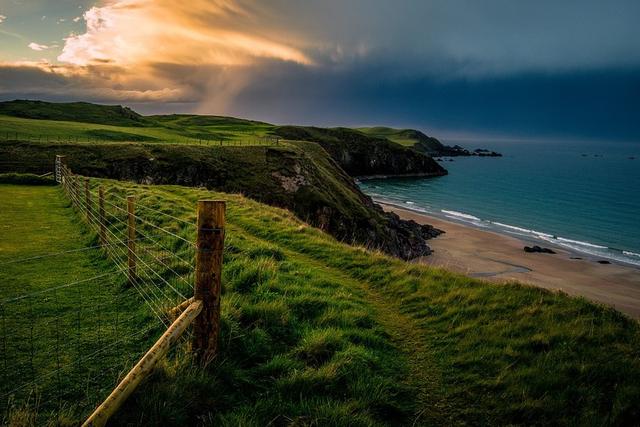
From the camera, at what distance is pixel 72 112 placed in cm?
11438

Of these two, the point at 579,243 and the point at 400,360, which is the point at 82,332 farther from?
the point at 579,243

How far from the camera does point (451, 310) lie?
919 cm

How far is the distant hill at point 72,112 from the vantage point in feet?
338

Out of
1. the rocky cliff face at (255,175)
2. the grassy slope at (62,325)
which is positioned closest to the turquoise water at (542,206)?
the rocky cliff face at (255,175)

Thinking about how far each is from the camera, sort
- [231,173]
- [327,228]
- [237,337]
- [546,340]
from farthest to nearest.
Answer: [231,173], [327,228], [546,340], [237,337]

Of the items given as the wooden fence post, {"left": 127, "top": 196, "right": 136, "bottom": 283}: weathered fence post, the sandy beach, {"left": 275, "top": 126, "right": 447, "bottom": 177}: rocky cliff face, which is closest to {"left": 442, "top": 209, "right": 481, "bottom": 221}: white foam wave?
the sandy beach

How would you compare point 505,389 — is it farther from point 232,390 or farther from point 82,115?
point 82,115

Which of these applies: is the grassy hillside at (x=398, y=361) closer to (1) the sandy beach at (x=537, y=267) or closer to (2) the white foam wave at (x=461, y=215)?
(1) the sandy beach at (x=537, y=267)

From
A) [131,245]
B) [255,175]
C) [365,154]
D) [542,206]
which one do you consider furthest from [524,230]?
[365,154]

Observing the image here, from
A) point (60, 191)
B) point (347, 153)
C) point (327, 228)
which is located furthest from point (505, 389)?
point (347, 153)

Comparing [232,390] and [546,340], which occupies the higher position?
[546,340]

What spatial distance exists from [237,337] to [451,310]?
213 inches

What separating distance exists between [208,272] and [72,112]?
136 metres

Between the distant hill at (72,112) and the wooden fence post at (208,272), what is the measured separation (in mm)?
115721
